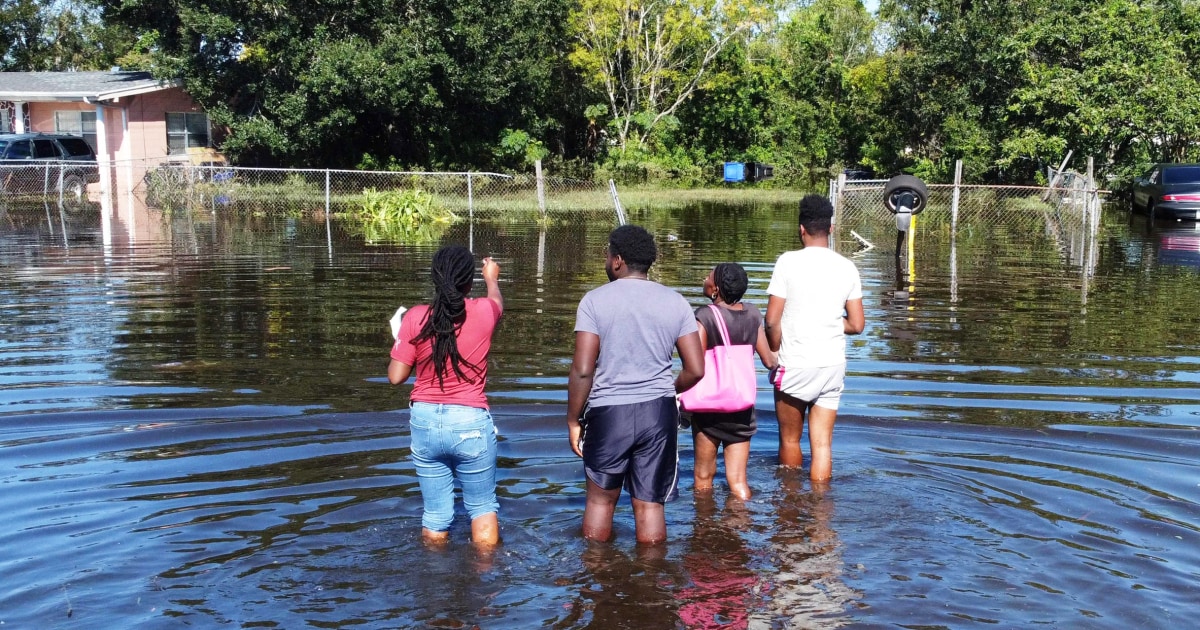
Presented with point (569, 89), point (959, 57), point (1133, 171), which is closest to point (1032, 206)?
point (1133, 171)

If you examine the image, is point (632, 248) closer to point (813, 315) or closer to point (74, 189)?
point (813, 315)

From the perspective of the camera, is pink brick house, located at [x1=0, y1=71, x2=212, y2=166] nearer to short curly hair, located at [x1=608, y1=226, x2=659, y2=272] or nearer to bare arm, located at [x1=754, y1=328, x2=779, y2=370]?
bare arm, located at [x1=754, y1=328, x2=779, y2=370]

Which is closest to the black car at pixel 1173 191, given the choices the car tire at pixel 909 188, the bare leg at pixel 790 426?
the car tire at pixel 909 188

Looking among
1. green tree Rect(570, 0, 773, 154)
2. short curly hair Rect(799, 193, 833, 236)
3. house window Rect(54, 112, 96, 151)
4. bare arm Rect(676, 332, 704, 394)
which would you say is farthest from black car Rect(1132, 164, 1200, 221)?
house window Rect(54, 112, 96, 151)

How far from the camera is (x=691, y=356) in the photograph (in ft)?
17.9

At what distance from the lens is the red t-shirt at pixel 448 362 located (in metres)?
5.29

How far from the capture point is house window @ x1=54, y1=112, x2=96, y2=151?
36906mm

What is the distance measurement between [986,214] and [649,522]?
2547 cm

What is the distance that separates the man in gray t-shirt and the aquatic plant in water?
19563 millimetres

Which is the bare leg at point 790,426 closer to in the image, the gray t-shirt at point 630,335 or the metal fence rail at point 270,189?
the gray t-shirt at point 630,335

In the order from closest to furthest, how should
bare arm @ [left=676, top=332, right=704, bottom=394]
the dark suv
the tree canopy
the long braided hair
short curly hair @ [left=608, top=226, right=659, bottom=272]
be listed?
the long braided hair, short curly hair @ [left=608, top=226, right=659, bottom=272], bare arm @ [left=676, top=332, right=704, bottom=394], the dark suv, the tree canopy

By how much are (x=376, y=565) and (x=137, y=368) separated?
5416mm

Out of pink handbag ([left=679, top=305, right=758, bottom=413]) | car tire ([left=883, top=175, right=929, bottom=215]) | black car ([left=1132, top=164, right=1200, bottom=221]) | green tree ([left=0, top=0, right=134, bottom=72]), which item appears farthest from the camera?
green tree ([left=0, top=0, right=134, bottom=72])

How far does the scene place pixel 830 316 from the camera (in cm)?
652
